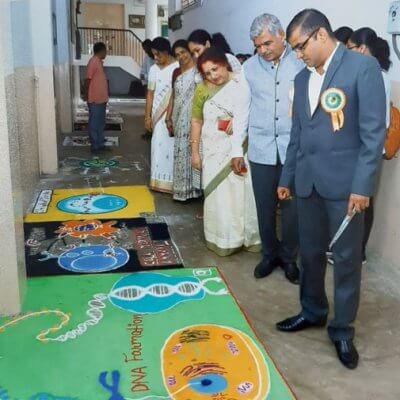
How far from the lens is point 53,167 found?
5.53 metres

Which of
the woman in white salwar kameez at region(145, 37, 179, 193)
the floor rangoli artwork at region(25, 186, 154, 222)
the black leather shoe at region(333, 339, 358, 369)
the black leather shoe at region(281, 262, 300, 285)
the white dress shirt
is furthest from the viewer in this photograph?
the woman in white salwar kameez at region(145, 37, 179, 193)

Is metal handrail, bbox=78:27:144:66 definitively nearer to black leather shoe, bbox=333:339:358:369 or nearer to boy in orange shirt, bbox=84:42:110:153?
boy in orange shirt, bbox=84:42:110:153

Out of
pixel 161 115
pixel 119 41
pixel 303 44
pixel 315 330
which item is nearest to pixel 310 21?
pixel 303 44

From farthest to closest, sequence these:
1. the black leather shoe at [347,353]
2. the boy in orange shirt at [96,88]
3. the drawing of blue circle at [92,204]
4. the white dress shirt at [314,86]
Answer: the boy in orange shirt at [96,88], the drawing of blue circle at [92,204], the black leather shoe at [347,353], the white dress shirt at [314,86]

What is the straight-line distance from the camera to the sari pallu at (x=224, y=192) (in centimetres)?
313

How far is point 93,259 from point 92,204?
1.28m

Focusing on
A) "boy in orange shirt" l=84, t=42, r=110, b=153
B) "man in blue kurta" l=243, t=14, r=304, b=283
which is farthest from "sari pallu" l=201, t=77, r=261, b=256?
"boy in orange shirt" l=84, t=42, r=110, b=153

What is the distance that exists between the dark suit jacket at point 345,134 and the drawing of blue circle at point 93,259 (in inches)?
57.0

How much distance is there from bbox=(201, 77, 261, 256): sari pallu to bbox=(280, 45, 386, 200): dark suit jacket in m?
0.99

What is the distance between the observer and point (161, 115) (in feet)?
15.3

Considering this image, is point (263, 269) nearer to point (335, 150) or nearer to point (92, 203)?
point (335, 150)

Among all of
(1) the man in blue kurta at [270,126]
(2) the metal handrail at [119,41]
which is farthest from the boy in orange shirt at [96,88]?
(2) the metal handrail at [119,41]

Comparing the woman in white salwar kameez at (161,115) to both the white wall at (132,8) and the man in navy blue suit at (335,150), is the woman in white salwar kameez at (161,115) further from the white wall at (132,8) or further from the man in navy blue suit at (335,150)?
the white wall at (132,8)

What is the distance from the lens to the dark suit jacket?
1880mm
